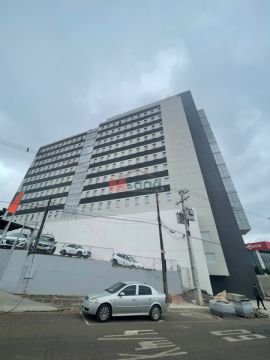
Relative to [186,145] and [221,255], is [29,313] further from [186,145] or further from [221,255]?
[186,145]

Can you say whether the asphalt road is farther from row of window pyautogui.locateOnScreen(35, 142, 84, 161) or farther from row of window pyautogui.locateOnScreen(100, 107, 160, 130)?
row of window pyautogui.locateOnScreen(35, 142, 84, 161)

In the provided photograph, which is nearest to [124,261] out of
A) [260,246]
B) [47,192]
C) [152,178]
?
[152,178]

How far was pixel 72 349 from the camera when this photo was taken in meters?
5.36

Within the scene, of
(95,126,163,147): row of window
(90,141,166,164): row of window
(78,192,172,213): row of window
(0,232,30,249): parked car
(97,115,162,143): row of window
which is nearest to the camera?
(0,232,30,249): parked car

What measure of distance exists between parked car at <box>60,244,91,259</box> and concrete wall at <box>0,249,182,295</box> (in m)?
4.36

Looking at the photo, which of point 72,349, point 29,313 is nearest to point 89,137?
point 29,313

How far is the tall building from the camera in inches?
1280

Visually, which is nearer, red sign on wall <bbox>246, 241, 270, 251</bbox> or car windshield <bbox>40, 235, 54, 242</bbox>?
car windshield <bbox>40, 235, 54, 242</bbox>

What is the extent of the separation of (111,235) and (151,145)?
23.2 m

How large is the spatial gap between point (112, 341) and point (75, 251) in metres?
17.2

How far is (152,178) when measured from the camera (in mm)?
41906

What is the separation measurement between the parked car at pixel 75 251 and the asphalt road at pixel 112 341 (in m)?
13.3

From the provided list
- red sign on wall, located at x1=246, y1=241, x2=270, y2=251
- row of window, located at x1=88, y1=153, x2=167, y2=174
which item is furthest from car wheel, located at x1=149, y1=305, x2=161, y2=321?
red sign on wall, located at x1=246, y1=241, x2=270, y2=251

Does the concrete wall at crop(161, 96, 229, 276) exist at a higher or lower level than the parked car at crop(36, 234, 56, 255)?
higher
